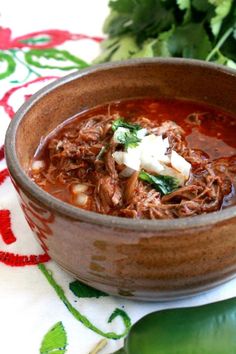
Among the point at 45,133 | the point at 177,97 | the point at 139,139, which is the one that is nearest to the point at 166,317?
the point at 139,139

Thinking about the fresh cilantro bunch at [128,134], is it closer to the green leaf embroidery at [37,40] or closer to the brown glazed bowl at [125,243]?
the brown glazed bowl at [125,243]

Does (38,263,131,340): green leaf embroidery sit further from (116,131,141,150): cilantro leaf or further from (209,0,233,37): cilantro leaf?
(209,0,233,37): cilantro leaf

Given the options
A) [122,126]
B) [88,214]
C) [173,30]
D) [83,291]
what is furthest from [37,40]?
[88,214]

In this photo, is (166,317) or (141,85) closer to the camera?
(166,317)

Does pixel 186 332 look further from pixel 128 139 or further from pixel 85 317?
pixel 128 139

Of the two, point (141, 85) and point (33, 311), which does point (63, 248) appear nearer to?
point (33, 311)
